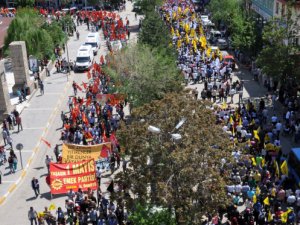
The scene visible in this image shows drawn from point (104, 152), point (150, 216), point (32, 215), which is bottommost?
point (32, 215)

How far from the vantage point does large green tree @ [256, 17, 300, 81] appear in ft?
112

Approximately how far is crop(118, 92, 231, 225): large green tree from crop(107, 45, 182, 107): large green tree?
928 centimetres

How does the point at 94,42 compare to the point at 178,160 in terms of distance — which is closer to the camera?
the point at 178,160

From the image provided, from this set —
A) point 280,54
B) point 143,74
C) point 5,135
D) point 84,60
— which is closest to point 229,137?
point 143,74

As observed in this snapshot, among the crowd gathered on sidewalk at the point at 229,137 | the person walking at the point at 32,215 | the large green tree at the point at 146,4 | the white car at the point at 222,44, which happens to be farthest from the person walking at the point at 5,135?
the large green tree at the point at 146,4

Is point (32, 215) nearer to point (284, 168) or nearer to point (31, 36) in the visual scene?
point (284, 168)

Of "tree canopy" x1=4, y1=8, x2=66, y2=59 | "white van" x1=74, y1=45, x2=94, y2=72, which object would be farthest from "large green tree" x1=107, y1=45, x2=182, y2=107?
"tree canopy" x1=4, y1=8, x2=66, y2=59

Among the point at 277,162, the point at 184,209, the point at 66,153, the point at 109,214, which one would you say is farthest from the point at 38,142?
the point at 184,209

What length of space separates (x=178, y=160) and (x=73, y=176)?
910 cm

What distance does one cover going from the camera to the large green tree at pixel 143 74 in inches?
1185

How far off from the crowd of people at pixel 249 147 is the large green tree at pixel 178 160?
107cm

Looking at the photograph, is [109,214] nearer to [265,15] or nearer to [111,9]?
[265,15]

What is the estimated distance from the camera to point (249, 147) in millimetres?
25875

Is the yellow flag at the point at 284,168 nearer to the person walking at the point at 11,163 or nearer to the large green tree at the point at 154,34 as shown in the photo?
the person walking at the point at 11,163
